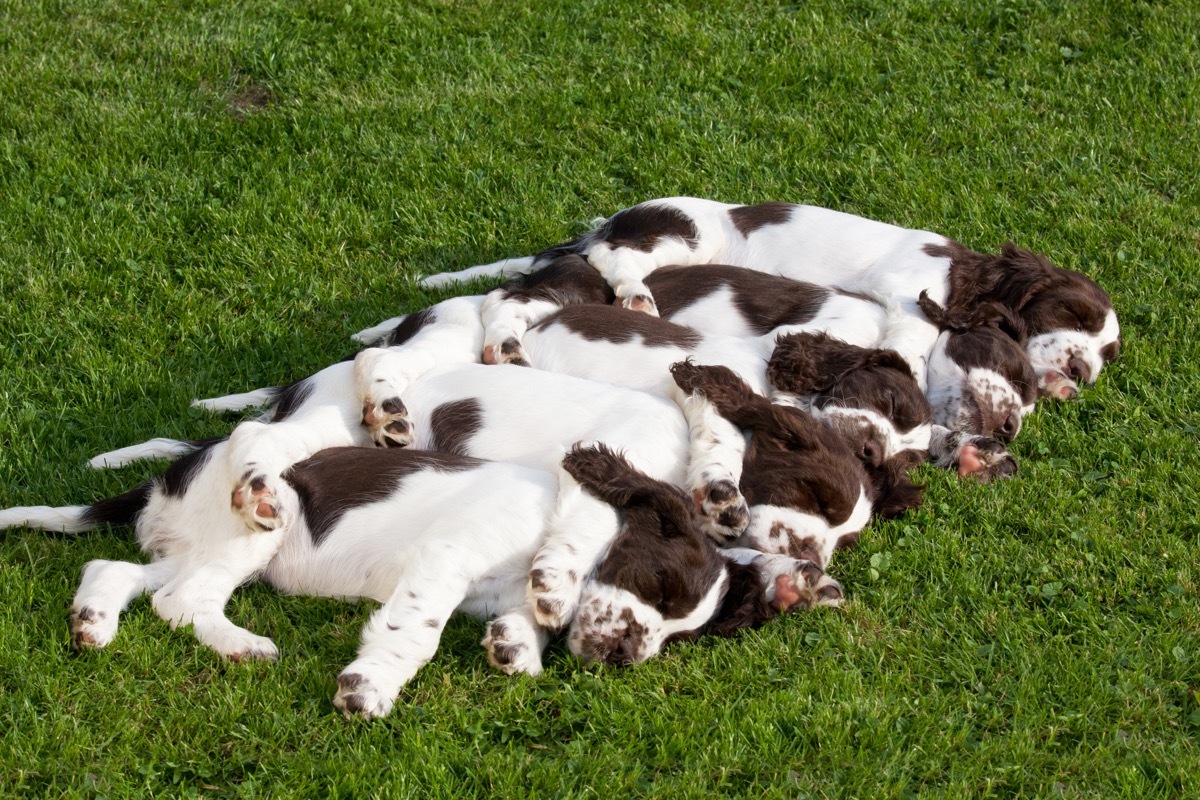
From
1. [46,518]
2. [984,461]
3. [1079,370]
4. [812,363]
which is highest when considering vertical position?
[46,518]

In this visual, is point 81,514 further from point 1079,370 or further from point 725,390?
point 1079,370

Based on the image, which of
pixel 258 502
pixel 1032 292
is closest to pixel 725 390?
pixel 258 502

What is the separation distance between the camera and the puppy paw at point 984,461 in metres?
4.98

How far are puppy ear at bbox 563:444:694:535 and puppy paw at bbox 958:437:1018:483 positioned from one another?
4.52 feet

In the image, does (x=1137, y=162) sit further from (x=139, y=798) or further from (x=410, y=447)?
(x=139, y=798)

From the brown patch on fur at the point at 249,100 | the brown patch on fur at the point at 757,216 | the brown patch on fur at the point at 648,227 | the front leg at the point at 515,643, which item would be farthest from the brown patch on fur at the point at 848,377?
the brown patch on fur at the point at 249,100

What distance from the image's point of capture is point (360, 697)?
3.65 metres

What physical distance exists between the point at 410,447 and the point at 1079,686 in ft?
7.69

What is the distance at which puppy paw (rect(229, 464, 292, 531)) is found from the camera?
4.15 meters

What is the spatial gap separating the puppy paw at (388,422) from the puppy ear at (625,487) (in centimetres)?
74

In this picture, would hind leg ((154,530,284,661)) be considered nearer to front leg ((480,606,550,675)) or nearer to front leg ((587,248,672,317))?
front leg ((480,606,550,675))

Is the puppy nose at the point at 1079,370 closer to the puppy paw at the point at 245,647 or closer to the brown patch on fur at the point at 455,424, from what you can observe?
the brown patch on fur at the point at 455,424

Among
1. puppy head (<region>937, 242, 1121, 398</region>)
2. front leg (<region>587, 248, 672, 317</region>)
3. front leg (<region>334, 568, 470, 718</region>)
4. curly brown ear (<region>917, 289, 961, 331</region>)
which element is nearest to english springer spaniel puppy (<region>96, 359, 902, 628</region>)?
front leg (<region>334, 568, 470, 718</region>)

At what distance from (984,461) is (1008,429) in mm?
349
